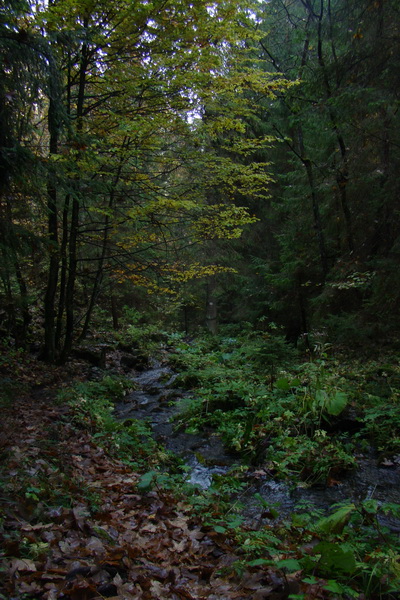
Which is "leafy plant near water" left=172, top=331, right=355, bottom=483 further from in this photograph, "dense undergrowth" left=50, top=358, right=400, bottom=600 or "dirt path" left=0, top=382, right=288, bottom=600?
"dirt path" left=0, top=382, right=288, bottom=600

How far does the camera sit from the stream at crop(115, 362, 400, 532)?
4.65m

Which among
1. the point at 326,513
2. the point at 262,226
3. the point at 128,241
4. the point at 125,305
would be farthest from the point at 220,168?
the point at 125,305

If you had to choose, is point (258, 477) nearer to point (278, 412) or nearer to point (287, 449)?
point (287, 449)

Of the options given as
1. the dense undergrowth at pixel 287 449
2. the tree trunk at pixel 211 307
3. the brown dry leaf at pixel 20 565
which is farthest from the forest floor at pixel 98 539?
the tree trunk at pixel 211 307

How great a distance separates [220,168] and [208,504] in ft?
24.1

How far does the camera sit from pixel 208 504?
434 cm

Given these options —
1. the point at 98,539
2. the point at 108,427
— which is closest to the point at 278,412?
the point at 108,427

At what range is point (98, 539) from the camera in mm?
3082

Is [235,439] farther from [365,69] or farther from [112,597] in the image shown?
[365,69]

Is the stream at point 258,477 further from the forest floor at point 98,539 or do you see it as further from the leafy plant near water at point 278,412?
the forest floor at point 98,539

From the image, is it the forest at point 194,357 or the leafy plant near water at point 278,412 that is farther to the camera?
the leafy plant near water at point 278,412

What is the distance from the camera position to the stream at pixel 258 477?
4652 millimetres

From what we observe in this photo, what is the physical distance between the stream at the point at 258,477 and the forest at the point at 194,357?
4 centimetres

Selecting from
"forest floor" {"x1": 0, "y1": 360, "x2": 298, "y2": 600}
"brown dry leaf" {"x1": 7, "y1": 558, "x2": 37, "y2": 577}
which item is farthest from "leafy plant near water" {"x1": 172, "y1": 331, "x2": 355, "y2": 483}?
"brown dry leaf" {"x1": 7, "y1": 558, "x2": 37, "y2": 577}
